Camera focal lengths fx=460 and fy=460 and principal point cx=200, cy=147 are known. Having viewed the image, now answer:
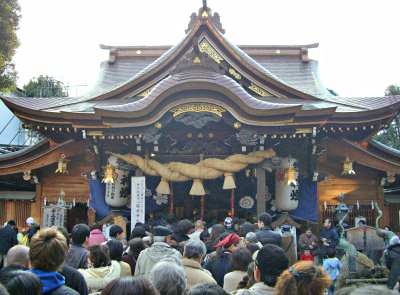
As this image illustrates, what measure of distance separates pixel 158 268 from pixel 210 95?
728cm

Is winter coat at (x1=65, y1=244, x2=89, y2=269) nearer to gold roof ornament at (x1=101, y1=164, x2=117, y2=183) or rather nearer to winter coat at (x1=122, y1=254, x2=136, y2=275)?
winter coat at (x1=122, y1=254, x2=136, y2=275)

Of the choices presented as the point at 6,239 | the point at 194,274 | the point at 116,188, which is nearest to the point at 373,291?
the point at 194,274

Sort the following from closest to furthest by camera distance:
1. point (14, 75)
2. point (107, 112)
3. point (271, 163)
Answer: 1. point (107, 112)
2. point (271, 163)
3. point (14, 75)

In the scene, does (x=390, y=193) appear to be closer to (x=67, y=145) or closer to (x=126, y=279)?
(x=67, y=145)

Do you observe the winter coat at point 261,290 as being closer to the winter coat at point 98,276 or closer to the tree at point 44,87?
the winter coat at point 98,276

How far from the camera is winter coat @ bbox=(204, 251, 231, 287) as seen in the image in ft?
16.5

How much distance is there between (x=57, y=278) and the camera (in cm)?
284

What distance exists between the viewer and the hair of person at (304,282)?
2578 mm

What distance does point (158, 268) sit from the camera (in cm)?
290

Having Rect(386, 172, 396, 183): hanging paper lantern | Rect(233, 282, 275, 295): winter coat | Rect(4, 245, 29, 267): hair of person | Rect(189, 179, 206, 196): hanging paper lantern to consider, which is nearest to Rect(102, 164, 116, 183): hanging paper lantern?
Rect(189, 179, 206, 196): hanging paper lantern

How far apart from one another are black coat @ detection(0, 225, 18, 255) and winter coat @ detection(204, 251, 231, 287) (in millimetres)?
4973

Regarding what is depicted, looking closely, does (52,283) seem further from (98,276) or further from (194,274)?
(194,274)

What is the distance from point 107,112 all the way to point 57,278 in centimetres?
709

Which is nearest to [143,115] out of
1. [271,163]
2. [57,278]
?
[271,163]
